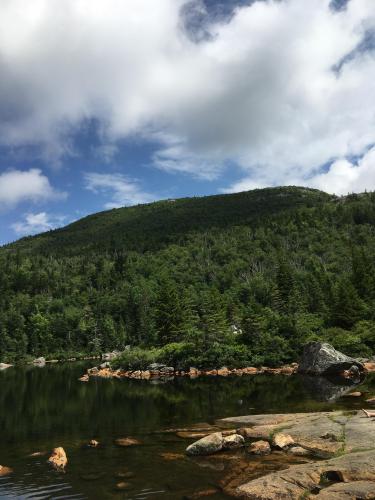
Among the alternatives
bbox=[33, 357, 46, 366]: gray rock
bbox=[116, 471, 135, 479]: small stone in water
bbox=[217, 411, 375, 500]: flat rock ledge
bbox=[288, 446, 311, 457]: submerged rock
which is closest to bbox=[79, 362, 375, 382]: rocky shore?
bbox=[217, 411, 375, 500]: flat rock ledge

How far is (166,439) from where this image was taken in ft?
89.7

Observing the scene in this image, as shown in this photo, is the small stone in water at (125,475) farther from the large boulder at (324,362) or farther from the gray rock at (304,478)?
the large boulder at (324,362)

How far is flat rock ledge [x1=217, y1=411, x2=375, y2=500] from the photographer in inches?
647

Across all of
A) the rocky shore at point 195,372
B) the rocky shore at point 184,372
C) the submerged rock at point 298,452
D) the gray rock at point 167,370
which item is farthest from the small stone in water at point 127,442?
the gray rock at point 167,370

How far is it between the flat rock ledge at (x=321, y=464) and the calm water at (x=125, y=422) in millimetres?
2025

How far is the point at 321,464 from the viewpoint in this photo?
19.0 metres

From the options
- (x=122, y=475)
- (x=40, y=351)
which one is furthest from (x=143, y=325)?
(x=122, y=475)

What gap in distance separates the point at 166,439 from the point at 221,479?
8745 millimetres

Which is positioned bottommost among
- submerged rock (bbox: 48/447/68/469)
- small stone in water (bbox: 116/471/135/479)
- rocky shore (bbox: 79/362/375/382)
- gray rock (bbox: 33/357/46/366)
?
small stone in water (bbox: 116/471/135/479)

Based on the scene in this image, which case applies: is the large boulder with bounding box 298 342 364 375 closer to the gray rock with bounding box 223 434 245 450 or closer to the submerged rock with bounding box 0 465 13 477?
the gray rock with bounding box 223 434 245 450

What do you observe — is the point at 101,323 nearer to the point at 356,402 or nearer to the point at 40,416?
the point at 40,416

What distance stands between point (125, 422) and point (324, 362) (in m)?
35.5

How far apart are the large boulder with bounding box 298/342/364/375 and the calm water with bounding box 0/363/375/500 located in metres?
5.59

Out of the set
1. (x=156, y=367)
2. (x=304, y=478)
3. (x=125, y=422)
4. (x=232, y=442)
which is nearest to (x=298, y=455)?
(x=232, y=442)
